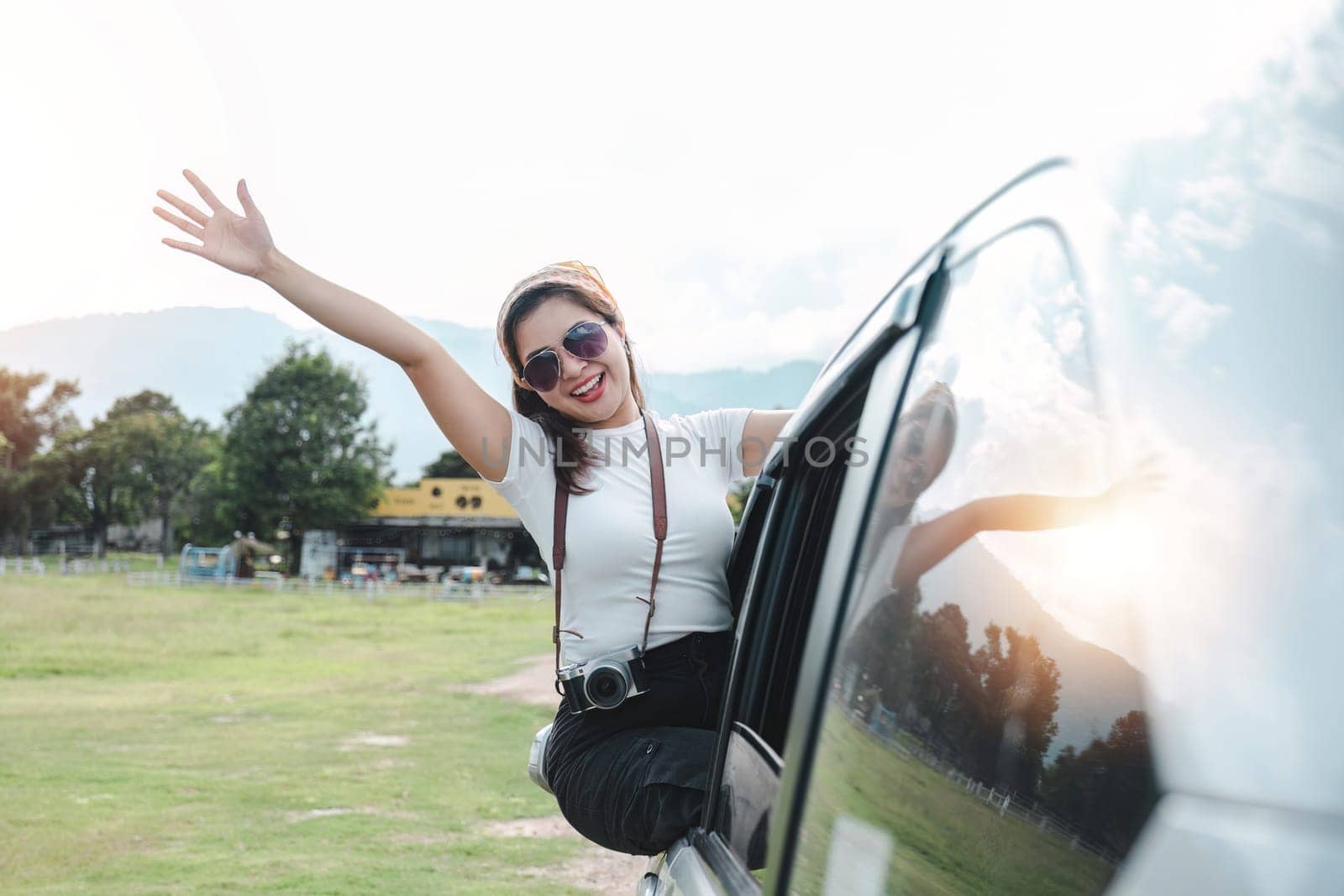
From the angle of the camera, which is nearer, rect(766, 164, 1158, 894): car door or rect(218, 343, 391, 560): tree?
rect(766, 164, 1158, 894): car door

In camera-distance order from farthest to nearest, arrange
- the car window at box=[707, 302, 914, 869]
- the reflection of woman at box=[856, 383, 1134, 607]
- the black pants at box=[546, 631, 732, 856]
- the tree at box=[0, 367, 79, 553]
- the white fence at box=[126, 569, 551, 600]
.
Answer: the tree at box=[0, 367, 79, 553] → the white fence at box=[126, 569, 551, 600] → the black pants at box=[546, 631, 732, 856] → the car window at box=[707, 302, 914, 869] → the reflection of woman at box=[856, 383, 1134, 607]

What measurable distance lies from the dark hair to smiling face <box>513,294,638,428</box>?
0.05ft

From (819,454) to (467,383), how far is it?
78cm

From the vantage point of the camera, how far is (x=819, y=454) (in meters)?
1.90

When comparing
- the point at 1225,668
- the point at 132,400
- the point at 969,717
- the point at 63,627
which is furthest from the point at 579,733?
the point at 132,400

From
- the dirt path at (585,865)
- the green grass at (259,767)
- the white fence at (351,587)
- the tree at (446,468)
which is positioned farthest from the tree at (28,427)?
the dirt path at (585,865)

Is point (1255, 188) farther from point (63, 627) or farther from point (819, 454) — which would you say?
point (63, 627)

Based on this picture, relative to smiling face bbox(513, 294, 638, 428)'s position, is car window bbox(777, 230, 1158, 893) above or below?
below

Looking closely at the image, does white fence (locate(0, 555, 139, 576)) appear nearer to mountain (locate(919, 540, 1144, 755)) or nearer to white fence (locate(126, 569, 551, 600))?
white fence (locate(126, 569, 551, 600))

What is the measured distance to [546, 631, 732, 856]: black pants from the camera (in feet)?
6.70

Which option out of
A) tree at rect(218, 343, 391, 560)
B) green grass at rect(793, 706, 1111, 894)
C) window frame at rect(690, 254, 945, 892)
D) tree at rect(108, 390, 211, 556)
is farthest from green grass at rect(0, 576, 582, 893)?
tree at rect(108, 390, 211, 556)

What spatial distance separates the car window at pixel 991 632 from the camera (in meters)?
0.91

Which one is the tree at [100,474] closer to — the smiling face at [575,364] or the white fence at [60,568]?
the white fence at [60,568]

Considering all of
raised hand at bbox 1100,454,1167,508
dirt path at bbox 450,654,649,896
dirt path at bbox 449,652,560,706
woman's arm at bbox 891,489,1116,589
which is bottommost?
dirt path at bbox 450,654,649,896
